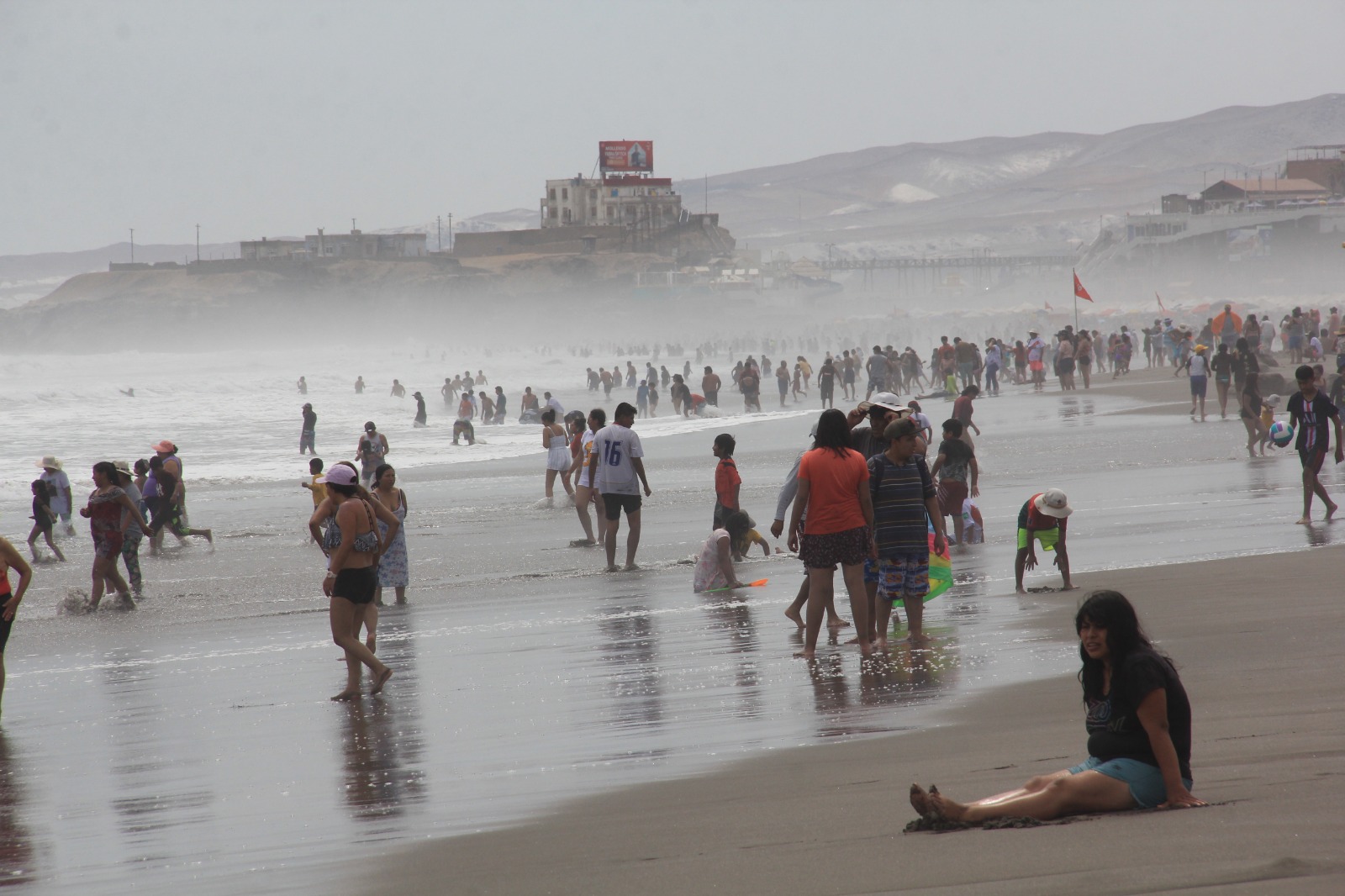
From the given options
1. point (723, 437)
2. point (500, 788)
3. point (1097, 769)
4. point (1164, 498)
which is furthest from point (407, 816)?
point (1164, 498)

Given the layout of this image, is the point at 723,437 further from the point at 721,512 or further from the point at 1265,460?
the point at 1265,460

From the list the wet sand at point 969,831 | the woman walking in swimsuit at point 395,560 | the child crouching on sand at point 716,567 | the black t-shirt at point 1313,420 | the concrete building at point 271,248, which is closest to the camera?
the wet sand at point 969,831

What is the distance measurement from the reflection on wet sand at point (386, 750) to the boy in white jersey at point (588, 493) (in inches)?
187

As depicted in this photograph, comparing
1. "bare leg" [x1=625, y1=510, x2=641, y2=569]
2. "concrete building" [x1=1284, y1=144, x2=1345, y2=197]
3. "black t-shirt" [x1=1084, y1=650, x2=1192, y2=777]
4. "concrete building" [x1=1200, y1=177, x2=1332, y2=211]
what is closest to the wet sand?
"black t-shirt" [x1=1084, y1=650, x2=1192, y2=777]

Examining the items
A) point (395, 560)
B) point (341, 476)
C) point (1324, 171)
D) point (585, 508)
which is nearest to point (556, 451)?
point (585, 508)

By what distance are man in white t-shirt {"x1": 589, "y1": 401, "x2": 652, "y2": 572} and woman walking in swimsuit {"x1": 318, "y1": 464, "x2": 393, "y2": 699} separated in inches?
185

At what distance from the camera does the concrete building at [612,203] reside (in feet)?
498

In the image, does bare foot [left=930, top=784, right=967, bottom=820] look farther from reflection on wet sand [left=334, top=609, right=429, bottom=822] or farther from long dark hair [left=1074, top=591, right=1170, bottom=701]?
reflection on wet sand [left=334, top=609, right=429, bottom=822]

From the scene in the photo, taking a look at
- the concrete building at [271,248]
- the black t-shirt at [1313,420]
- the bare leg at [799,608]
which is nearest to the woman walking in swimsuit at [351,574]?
the bare leg at [799,608]

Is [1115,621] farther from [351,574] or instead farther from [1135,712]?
[351,574]

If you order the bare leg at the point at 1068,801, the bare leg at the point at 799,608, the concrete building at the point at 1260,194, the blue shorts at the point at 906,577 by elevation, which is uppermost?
the concrete building at the point at 1260,194

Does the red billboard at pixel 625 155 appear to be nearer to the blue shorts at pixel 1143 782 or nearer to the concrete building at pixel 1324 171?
the concrete building at pixel 1324 171

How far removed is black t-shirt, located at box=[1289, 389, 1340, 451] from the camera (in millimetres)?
11250

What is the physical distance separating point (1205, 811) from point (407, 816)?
2.64 meters
